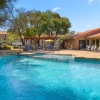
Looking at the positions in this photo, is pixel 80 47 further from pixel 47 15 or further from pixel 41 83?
pixel 41 83

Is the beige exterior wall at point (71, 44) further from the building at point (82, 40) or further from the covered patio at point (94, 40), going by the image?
the covered patio at point (94, 40)

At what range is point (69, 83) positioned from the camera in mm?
13125

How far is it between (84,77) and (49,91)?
439 centimetres

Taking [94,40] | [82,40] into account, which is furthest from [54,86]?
[82,40]

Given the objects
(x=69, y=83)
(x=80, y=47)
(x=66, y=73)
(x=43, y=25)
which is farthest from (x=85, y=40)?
(x=69, y=83)

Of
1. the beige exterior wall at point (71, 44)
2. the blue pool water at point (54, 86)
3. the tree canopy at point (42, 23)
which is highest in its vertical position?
the tree canopy at point (42, 23)

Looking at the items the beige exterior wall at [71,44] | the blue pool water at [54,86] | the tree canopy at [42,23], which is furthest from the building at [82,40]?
the blue pool water at [54,86]

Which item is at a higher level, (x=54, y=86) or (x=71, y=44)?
(x=71, y=44)

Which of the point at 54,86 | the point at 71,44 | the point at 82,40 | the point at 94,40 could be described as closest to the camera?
the point at 54,86

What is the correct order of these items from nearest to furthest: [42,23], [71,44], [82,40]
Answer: [82,40] < [71,44] < [42,23]

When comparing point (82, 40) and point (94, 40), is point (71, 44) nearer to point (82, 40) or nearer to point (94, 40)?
point (82, 40)

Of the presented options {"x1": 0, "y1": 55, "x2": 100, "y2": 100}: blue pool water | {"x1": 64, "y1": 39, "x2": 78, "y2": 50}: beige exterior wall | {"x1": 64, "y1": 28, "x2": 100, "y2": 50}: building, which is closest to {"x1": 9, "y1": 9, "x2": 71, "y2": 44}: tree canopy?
{"x1": 64, "y1": 39, "x2": 78, "y2": 50}: beige exterior wall

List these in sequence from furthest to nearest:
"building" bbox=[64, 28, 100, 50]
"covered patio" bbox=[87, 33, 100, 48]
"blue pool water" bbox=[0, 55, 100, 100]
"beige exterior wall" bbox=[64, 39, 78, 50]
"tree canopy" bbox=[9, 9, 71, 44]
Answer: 1. "tree canopy" bbox=[9, 9, 71, 44]
2. "beige exterior wall" bbox=[64, 39, 78, 50]
3. "building" bbox=[64, 28, 100, 50]
4. "covered patio" bbox=[87, 33, 100, 48]
5. "blue pool water" bbox=[0, 55, 100, 100]

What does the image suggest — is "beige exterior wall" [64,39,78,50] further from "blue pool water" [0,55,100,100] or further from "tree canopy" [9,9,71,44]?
"blue pool water" [0,55,100,100]
